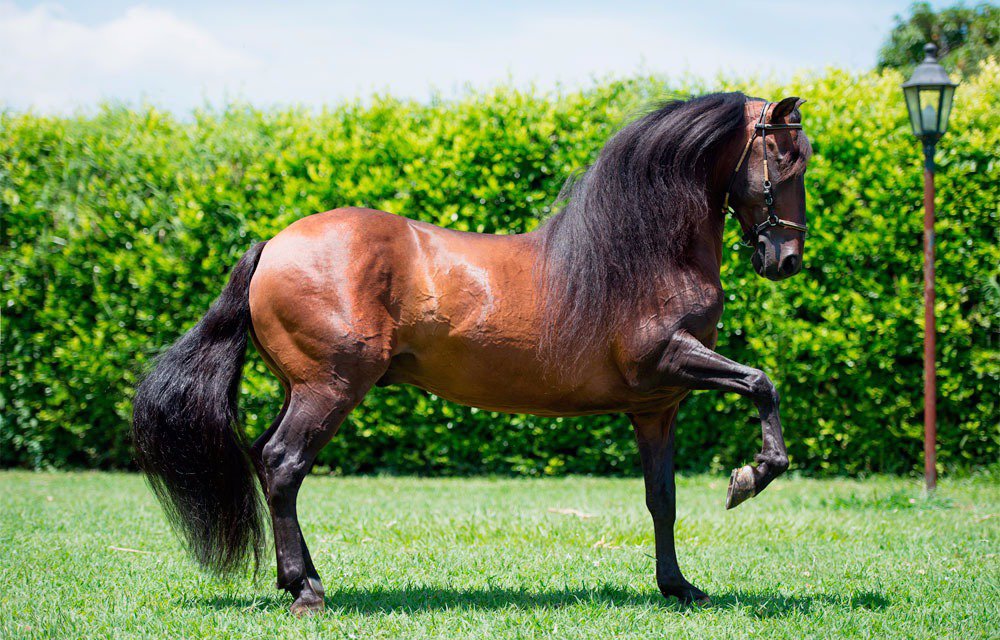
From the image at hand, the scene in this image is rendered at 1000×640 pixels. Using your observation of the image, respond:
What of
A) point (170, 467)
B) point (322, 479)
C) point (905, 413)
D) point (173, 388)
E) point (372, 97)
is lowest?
point (322, 479)

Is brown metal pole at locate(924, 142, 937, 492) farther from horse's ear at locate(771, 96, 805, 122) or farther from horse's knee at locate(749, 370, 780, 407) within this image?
horse's knee at locate(749, 370, 780, 407)

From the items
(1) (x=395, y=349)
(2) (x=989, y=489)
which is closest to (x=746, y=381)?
(1) (x=395, y=349)

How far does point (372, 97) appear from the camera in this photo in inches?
354

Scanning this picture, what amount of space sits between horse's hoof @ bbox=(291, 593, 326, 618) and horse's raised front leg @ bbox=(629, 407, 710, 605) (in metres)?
1.60

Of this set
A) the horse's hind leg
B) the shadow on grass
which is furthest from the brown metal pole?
the horse's hind leg

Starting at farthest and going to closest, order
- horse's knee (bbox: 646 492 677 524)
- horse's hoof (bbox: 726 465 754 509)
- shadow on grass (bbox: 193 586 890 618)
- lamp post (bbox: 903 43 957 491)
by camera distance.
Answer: lamp post (bbox: 903 43 957 491) < horse's knee (bbox: 646 492 677 524) < shadow on grass (bbox: 193 586 890 618) < horse's hoof (bbox: 726 465 754 509)

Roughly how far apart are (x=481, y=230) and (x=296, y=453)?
15.3 feet

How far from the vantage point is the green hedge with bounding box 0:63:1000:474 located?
815 centimetres

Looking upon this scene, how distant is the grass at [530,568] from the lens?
12.2ft

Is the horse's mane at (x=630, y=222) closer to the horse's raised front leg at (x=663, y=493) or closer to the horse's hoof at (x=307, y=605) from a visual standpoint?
the horse's raised front leg at (x=663, y=493)

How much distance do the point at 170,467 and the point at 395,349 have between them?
1.14 metres

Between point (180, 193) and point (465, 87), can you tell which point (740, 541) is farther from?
point (180, 193)

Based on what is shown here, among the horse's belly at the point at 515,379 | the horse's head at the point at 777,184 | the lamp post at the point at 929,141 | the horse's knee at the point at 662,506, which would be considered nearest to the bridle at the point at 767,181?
the horse's head at the point at 777,184

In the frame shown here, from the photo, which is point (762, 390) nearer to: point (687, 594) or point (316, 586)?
point (687, 594)
